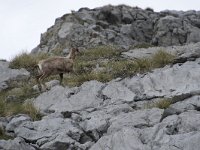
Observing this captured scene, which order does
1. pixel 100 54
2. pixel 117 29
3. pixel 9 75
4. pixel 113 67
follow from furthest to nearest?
pixel 117 29, pixel 100 54, pixel 9 75, pixel 113 67

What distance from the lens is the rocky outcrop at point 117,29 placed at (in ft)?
95.6

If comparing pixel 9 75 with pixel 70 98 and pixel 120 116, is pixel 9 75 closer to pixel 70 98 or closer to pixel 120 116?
pixel 70 98

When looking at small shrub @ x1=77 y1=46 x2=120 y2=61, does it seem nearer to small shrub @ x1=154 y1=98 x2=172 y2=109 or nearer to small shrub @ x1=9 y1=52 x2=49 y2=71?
small shrub @ x1=9 y1=52 x2=49 y2=71

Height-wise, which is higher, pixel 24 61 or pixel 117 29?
pixel 24 61

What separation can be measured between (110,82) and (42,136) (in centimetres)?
419

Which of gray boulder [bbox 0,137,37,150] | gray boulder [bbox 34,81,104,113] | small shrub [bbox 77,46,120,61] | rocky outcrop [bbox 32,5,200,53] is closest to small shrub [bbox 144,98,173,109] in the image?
gray boulder [bbox 34,81,104,113]

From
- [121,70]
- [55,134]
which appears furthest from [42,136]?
[121,70]

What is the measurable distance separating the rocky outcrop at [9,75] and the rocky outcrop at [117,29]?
6185 millimetres

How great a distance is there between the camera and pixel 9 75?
20.3 m

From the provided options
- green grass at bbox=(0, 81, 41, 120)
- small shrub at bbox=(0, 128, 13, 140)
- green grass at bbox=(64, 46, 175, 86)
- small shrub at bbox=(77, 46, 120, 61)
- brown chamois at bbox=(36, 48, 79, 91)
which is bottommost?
small shrub at bbox=(0, 128, 13, 140)

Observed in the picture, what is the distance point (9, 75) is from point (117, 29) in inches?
525

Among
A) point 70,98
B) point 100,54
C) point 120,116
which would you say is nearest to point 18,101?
point 70,98

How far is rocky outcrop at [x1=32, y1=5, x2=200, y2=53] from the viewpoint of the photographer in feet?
95.6

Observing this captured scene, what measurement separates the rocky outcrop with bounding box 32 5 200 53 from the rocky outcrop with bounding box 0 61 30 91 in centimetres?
619
